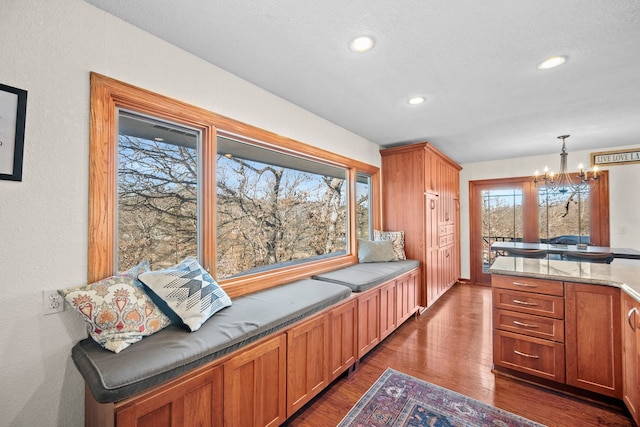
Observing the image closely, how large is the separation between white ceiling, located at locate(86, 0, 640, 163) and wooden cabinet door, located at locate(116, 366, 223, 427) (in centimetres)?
187

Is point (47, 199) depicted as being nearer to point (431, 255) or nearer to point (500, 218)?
point (431, 255)

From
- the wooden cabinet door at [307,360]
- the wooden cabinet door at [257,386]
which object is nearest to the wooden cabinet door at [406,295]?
the wooden cabinet door at [307,360]

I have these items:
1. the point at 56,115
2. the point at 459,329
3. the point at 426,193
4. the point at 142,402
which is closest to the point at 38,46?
the point at 56,115

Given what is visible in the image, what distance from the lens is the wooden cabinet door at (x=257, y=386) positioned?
4.47 feet

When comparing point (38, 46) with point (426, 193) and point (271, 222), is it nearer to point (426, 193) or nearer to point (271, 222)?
point (271, 222)

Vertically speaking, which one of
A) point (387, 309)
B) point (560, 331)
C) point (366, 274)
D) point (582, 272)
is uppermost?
point (582, 272)

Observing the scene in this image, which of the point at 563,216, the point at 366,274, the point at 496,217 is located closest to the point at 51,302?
the point at 366,274

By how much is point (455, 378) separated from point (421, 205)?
2.11 m

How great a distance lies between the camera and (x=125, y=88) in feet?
4.98

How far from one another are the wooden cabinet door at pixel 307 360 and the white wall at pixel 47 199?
1091 millimetres

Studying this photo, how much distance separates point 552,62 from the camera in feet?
6.31

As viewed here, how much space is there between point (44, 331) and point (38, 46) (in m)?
1.35

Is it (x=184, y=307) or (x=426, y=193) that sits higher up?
(x=426, y=193)

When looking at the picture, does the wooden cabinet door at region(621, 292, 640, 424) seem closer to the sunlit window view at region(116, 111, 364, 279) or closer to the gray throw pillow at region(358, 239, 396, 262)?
the gray throw pillow at region(358, 239, 396, 262)
